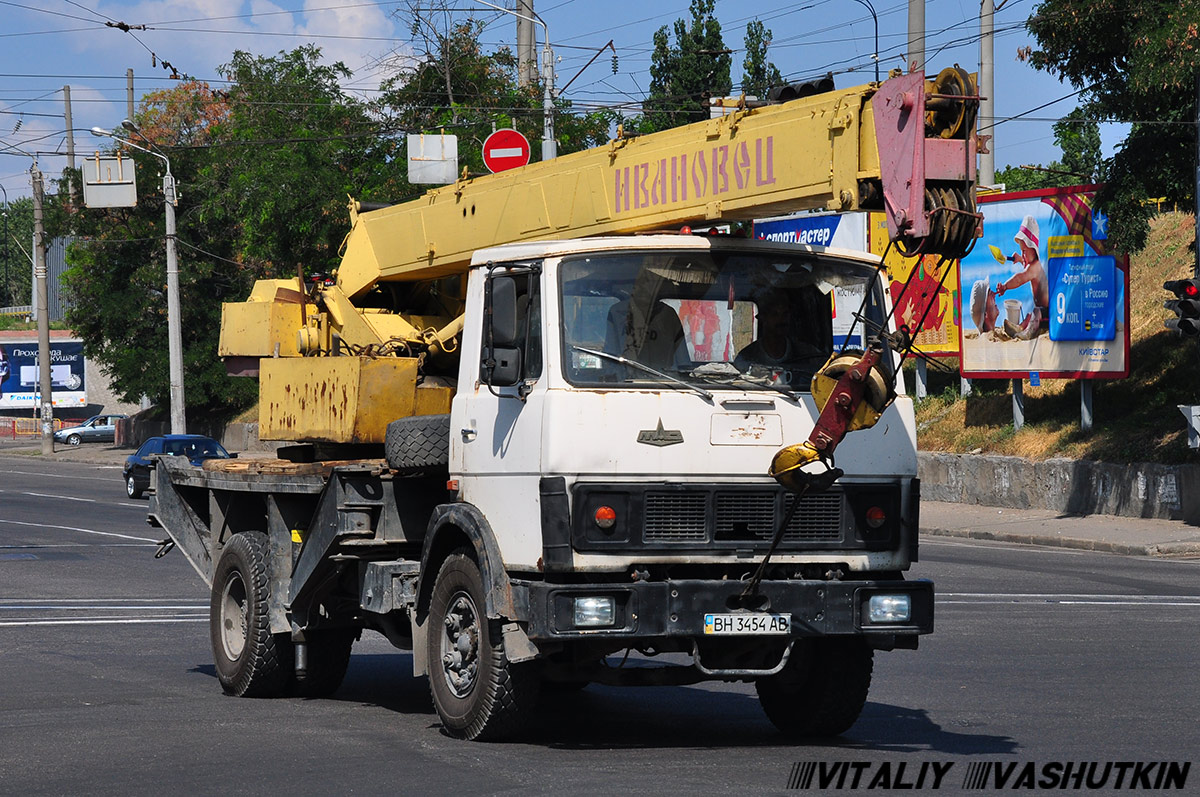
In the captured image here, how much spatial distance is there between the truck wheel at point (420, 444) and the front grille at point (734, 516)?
4.90 ft

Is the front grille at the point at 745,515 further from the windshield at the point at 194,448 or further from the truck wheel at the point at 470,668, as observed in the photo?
the windshield at the point at 194,448

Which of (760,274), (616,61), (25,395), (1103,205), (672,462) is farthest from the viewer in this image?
(25,395)

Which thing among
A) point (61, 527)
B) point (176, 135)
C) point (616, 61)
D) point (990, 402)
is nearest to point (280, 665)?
point (61, 527)

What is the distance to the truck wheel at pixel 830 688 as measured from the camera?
336 inches

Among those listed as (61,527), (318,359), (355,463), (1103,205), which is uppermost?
(1103,205)

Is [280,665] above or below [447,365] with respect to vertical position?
below

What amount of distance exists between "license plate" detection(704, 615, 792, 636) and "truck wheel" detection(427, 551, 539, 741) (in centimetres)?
100

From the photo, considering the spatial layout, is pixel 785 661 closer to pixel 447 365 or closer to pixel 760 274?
pixel 760 274

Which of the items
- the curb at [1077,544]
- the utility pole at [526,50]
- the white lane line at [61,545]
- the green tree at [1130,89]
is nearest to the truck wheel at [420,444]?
the white lane line at [61,545]

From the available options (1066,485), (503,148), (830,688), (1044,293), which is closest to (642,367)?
(830,688)

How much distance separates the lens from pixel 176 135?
69.2m

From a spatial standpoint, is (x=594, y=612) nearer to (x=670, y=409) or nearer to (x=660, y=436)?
(x=660, y=436)

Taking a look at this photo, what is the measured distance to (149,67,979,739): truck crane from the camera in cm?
752

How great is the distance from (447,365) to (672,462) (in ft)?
8.39
